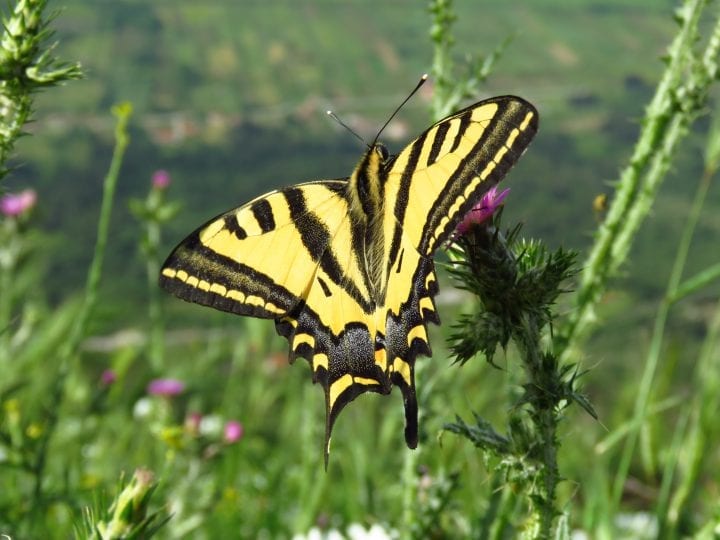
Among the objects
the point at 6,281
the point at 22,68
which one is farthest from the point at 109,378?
the point at 22,68

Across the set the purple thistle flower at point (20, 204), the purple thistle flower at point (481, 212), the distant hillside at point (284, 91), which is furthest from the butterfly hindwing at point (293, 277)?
the distant hillside at point (284, 91)

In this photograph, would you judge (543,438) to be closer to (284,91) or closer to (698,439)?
(698,439)

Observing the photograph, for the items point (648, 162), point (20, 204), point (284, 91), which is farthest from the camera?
point (284, 91)

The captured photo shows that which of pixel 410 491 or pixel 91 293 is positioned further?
pixel 91 293

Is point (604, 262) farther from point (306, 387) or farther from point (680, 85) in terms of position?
point (306, 387)

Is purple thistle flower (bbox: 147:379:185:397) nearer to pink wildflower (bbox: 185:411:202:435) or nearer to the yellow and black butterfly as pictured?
pink wildflower (bbox: 185:411:202:435)

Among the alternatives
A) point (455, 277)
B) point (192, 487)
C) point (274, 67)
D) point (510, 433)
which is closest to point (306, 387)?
point (192, 487)
